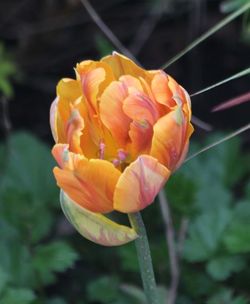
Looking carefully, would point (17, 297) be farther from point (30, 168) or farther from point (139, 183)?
point (30, 168)

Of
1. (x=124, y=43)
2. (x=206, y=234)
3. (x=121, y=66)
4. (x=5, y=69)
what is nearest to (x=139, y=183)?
(x=121, y=66)

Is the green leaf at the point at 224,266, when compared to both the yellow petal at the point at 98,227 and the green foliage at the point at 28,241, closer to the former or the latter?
the green foliage at the point at 28,241

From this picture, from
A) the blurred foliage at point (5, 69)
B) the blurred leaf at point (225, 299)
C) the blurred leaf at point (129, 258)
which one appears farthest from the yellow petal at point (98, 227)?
the blurred foliage at point (5, 69)

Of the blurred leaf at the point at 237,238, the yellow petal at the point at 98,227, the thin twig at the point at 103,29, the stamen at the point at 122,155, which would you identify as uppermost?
the stamen at the point at 122,155

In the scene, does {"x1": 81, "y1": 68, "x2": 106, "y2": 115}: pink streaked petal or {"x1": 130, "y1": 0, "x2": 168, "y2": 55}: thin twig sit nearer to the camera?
{"x1": 81, "y1": 68, "x2": 106, "y2": 115}: pink streaked petal

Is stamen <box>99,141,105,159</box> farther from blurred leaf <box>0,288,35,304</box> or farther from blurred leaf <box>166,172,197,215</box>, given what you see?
blurred leaf <box>166,172,197,215</box>

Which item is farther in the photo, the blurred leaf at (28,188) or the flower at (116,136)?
the blurred leaf at (28,188)

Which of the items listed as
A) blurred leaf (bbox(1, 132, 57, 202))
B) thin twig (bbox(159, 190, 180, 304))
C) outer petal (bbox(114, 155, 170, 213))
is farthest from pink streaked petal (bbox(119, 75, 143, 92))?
blurred leaf (bbox(1, 132, 57, 202))
